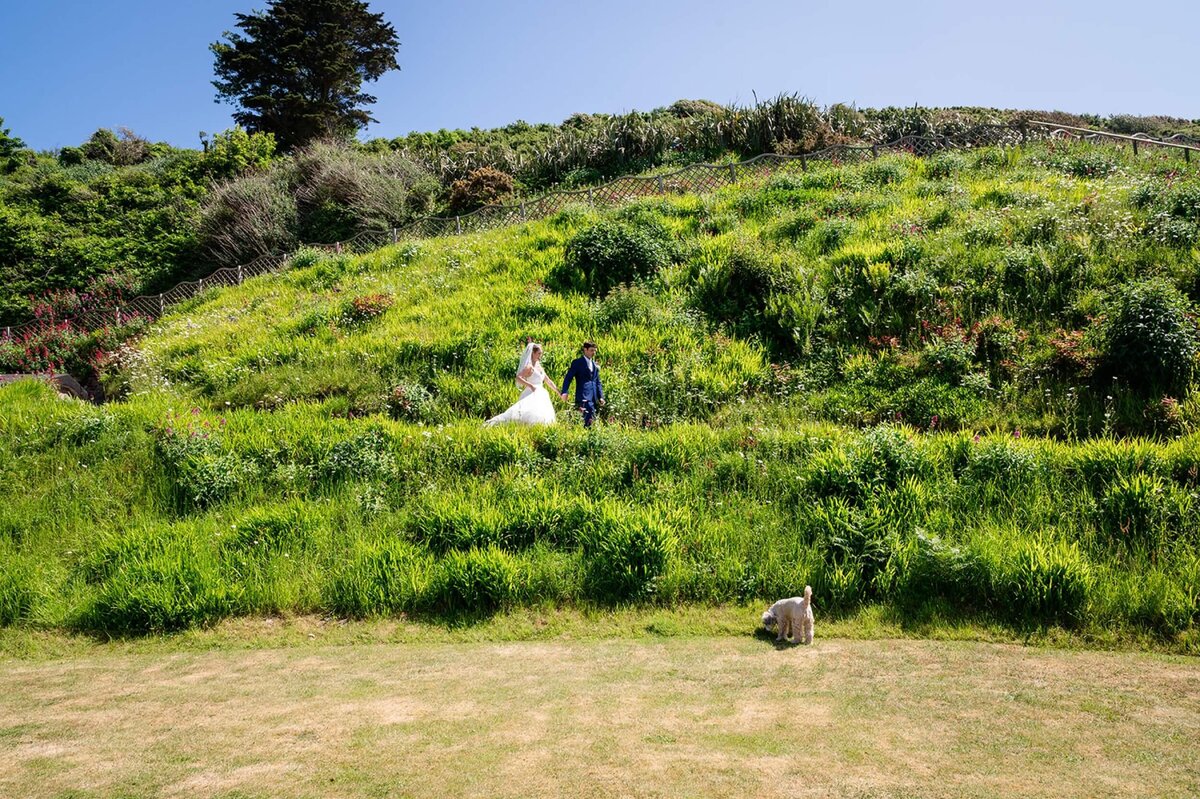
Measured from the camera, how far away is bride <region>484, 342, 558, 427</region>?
9875 mm

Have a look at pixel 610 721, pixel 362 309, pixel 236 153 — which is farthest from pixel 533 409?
pixel 236 153

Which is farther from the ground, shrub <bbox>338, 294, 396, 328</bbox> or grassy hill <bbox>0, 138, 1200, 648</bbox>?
shrub <bbox>338, 294, 396, 328</bbox>

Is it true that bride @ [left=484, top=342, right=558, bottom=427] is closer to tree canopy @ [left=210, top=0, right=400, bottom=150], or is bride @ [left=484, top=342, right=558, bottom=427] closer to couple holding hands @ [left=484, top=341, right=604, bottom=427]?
couple holding hands @ [left=484, top=341, right=604, bottom=427]

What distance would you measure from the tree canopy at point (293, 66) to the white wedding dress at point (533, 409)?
1261 inches

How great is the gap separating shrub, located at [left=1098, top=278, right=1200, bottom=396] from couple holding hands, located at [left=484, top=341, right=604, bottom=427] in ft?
22.6

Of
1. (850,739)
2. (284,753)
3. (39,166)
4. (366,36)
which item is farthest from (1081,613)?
(39,166)

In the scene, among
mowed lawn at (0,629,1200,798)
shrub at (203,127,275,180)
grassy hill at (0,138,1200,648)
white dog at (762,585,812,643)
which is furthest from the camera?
shrub at (203,127,275,180)

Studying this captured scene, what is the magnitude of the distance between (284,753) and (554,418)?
6.32m

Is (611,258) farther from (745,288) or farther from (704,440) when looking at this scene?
(704,440)

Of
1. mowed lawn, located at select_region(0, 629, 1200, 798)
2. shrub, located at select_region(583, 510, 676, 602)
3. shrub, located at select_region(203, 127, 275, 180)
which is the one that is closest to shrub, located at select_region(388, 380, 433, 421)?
shrub, located at select_region(583, 510, 676, 602)

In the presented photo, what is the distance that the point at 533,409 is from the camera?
996 centimetres

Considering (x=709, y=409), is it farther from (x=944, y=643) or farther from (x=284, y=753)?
(x=284, y=753)

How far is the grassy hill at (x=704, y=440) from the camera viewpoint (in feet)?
21.9

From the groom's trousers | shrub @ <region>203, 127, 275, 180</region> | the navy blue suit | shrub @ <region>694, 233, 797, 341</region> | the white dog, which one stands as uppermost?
shrub @ <region>203, 127, 275, 180</region>
